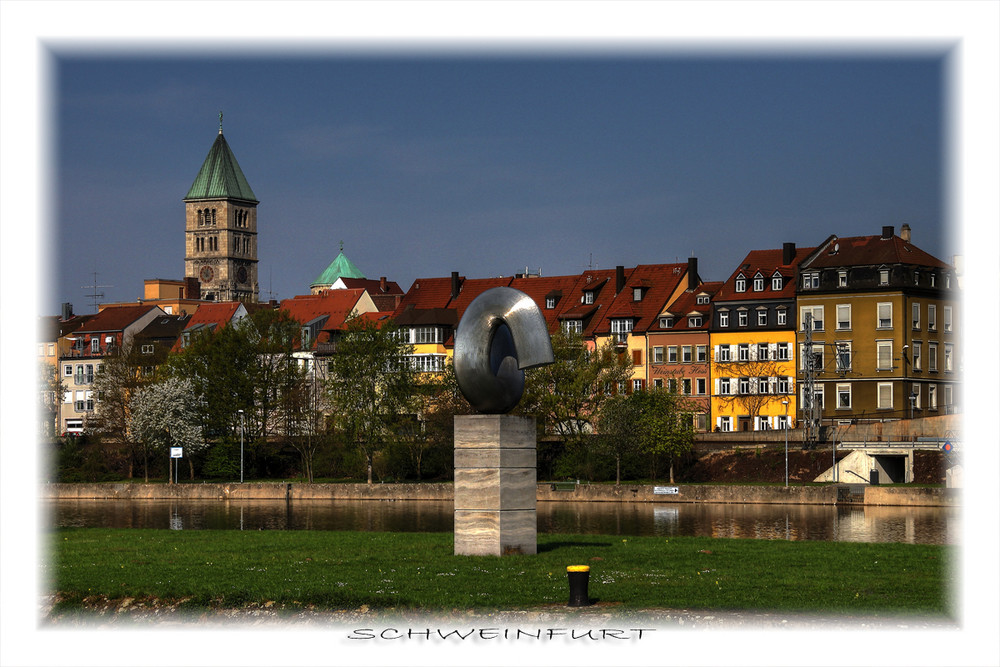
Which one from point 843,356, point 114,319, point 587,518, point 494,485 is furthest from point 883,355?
point 114,319

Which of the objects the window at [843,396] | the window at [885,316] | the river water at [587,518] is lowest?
the river water at [587,518]

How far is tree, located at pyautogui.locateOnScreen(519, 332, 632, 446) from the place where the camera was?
93.2m

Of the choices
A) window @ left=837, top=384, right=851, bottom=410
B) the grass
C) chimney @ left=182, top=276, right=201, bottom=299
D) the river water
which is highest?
chimney @ left=182, top=276, right=201, bottom=299

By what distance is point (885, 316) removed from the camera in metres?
100

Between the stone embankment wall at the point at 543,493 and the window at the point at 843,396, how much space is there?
2678cm

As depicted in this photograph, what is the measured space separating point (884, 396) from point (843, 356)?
12.7ft

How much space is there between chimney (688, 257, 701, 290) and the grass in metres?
→ 80.5

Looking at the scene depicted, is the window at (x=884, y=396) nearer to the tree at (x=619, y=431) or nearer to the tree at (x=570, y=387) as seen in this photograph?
the tree at (x=570, y=387)

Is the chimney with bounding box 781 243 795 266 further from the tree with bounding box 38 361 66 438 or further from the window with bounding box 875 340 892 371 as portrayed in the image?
the tree with bounding box 38 361 66 438

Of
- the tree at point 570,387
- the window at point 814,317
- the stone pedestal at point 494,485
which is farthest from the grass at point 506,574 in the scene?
the window at point 814,317

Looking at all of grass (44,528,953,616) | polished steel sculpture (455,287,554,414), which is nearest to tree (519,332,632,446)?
grass (44,528,953,616)

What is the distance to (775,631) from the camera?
63.2 feet

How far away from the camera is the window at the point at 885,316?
100 m

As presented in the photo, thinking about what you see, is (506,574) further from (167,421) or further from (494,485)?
(167,421)
